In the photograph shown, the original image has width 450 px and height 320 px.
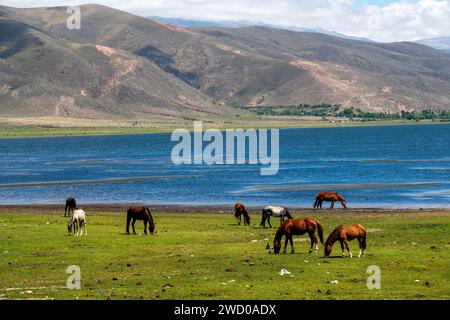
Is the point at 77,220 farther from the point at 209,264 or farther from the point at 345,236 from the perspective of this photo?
the point at 345,236

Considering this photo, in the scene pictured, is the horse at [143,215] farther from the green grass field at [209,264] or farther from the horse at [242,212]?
the horse at [242,212]

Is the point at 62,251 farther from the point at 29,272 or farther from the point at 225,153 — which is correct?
the point at 225,153

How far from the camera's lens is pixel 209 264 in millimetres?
31250

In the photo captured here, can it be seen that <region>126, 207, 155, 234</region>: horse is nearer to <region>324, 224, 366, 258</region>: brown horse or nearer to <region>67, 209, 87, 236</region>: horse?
<region>67, 209, 87, 236</region>: horse

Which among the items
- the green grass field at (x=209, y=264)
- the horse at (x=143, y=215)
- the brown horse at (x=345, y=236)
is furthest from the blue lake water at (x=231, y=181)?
the brown horse at (x=345, y=236)

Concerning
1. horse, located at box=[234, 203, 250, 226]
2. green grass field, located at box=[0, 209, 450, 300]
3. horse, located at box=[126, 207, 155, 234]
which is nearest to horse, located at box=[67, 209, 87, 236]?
green grass field, located at box=[0, 209, 450, 300]

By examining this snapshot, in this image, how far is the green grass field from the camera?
83.7 feet

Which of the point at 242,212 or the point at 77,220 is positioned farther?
the point at 242,212

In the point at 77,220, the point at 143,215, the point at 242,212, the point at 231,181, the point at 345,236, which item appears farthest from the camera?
the point at 231,181

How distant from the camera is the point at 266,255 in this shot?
108 feet

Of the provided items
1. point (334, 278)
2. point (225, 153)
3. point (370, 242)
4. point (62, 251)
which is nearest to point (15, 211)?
point (62, 251)

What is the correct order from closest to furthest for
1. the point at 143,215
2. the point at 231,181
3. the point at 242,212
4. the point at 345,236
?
the point at 345,236 < the point at 143,215 < the point at 242,212 < the point at 231,181

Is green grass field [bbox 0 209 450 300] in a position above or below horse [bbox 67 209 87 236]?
below

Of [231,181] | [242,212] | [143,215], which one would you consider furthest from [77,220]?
[231,181]
